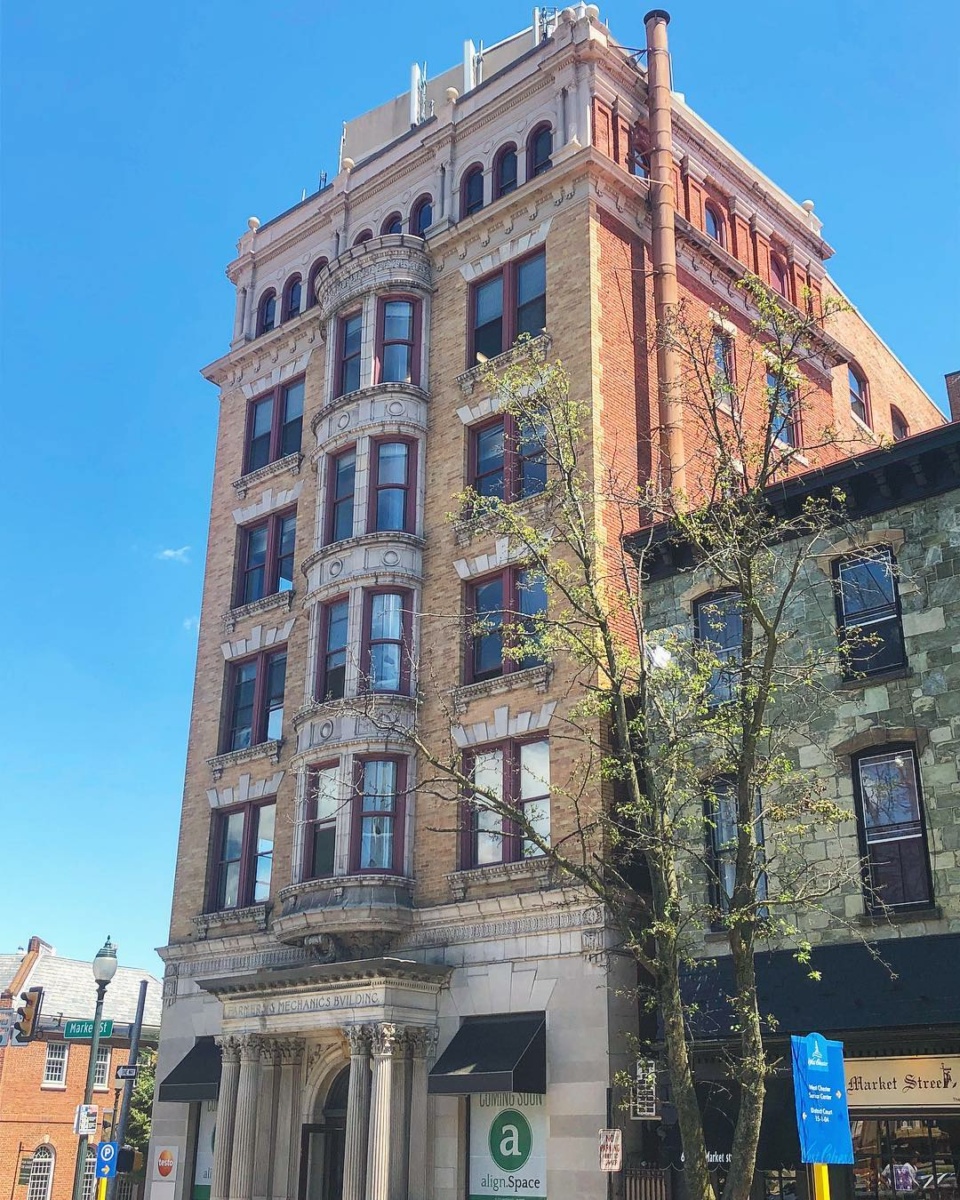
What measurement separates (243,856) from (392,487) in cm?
930

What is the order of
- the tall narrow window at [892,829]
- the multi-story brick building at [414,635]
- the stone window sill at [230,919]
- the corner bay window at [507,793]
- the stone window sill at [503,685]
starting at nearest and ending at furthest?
1. the tall narrow window at [892,829]
2. the multi-story brick building at [414,635]
3. the corner bay window at [507,793]
4. the stone window sill at [503,685]
5. the stone window sill at [230,919]

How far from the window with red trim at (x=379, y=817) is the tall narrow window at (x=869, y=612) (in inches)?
385

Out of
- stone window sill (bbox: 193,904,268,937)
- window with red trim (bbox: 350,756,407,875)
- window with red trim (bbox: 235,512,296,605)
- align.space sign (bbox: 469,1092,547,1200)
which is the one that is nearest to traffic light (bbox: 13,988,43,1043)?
stone window sill (bbox: 193,904,268,937)

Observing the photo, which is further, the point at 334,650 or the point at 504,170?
the point at 504,170

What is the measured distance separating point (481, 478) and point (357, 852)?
28.1 feet

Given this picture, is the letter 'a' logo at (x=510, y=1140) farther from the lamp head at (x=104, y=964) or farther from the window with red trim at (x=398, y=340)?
the window with red trim at (x=398, y=340)

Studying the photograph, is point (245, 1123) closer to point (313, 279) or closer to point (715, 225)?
point (313, 279)

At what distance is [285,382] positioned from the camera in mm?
34344

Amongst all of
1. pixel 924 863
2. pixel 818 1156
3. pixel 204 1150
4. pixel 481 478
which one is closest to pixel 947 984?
pixel 924 863

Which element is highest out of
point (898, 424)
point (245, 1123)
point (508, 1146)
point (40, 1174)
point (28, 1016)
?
point (898, 424)

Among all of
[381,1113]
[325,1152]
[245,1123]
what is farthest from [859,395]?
[245,1123]

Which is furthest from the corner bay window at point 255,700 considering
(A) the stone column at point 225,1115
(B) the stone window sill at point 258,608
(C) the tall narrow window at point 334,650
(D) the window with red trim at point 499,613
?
(A) the stone column at point 225,1115

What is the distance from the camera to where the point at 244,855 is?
30141 millimetres

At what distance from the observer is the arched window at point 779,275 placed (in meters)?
35.5
